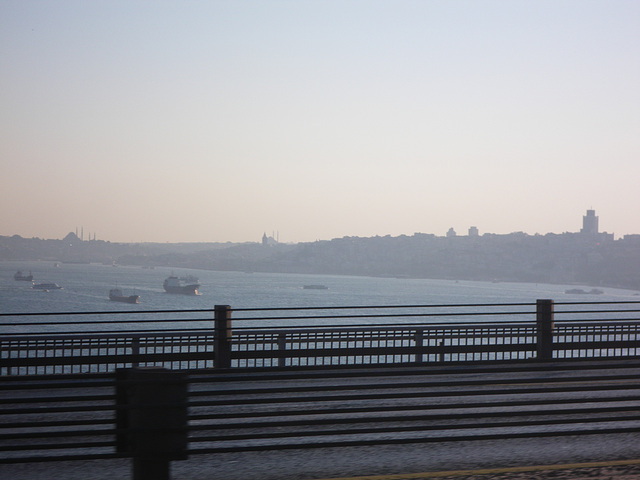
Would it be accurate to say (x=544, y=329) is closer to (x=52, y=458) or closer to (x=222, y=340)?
(x=222, y=340)

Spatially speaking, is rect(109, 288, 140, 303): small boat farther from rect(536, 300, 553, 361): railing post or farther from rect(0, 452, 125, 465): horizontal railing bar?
rect(0, 452, 125, 465): horizontal railing bar

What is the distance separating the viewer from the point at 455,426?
25.3 ft

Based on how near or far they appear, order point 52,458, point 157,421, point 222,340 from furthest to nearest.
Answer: point 222,340
point 52,458
point 157,421

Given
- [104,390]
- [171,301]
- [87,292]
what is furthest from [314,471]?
[87,292]

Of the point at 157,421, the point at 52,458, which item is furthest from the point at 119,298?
the point at 157,421

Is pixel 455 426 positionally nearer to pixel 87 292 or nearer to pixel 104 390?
→ pixel 104 390

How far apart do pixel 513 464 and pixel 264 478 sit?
2495 millimetres

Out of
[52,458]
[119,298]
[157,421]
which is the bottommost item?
[119,298]

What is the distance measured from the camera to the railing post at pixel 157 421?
5516 millimetres

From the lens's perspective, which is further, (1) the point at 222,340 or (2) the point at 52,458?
(1) the point at 222,340

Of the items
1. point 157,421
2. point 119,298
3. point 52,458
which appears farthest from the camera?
point 119,298

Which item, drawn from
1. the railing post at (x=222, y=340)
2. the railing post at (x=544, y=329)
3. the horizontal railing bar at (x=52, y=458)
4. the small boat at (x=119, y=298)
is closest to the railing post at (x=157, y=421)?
the horizontal railing bar at (x=52, y=458)

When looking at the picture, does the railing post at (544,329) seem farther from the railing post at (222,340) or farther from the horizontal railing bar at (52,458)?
the horizontal railing bar at (52,458)

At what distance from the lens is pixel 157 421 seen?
5.54m
